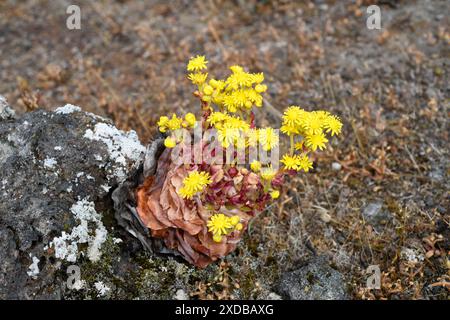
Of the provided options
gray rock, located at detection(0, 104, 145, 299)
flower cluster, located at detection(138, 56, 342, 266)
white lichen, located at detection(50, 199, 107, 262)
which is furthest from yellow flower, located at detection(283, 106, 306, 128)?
white lichen, located at detection(50, 199, 107, 262)

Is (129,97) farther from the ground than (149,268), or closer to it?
farther from the ground

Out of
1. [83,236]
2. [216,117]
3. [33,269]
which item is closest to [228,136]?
[216,117]

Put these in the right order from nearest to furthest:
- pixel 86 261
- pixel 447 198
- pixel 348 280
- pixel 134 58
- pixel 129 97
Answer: pixel 86 261 < pixel 348 280 < pixel 447 198 < pixel 129 97 < pixel 134 58

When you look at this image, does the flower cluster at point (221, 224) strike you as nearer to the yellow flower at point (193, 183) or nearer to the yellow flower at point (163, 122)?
the yellow flower at point (193, 183)

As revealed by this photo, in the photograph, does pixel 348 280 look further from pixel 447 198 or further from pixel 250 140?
pixel 250 140

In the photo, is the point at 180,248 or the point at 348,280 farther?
the point at 348,280

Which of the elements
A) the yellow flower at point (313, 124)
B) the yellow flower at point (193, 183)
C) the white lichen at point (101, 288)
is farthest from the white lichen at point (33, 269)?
the yellow flower at point (313, 124)

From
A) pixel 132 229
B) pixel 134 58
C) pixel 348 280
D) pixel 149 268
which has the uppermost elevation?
pixel 134 58
